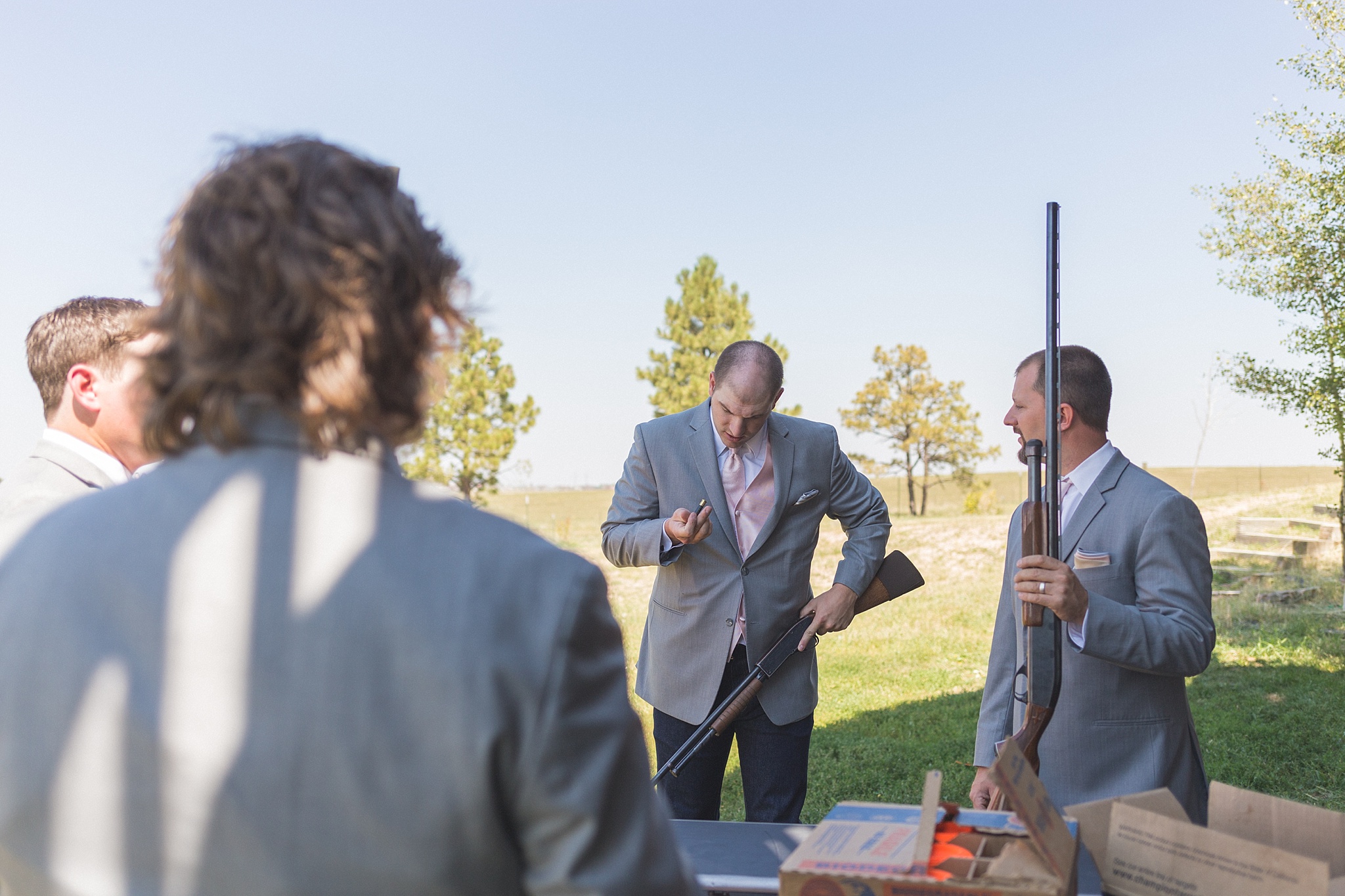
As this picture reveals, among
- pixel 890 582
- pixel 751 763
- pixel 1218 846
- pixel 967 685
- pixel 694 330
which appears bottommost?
pixel 967 685

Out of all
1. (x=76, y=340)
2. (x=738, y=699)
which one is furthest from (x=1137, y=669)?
(x=76, y=340)

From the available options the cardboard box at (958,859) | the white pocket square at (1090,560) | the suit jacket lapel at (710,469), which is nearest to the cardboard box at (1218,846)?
the cardboard box at (958,859)

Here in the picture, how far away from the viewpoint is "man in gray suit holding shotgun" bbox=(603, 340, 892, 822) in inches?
144

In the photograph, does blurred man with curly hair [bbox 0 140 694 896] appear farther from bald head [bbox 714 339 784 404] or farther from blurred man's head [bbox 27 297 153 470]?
bald head [bbox 714 339 784 404]

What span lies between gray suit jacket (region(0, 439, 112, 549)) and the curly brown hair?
5.61 feet

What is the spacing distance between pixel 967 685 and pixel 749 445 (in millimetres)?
6871

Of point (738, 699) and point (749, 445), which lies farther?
point (749, 445)

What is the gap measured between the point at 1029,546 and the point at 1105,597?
0.26 metres

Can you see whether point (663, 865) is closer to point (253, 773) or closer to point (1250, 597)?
point (253, 773)

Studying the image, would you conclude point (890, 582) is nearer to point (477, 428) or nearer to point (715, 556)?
point (715, 556)

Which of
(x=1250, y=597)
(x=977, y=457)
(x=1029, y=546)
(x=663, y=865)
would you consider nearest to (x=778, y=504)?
(x=1029, y=546)

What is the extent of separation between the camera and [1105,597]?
265 centimetres

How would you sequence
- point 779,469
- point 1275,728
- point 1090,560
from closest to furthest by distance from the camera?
point 1090,560 < point 779,469 < point 1275,728

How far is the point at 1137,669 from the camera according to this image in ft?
8.72
